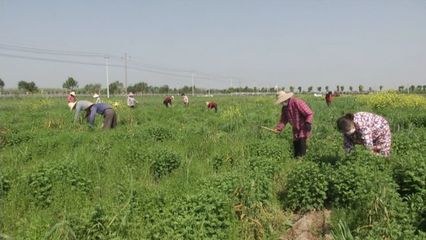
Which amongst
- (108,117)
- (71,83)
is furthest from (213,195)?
(71,83)

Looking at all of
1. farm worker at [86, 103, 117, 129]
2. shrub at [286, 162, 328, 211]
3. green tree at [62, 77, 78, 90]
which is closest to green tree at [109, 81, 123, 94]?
green tree at [62, 77, 78, 90]

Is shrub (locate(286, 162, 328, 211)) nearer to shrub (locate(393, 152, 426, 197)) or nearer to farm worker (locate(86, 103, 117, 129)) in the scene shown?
shrub (locate(393, 152, 426, 197))

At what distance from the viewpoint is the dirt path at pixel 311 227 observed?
4.54 m

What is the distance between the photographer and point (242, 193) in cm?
500

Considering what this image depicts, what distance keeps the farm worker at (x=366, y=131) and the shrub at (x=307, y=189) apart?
88cm

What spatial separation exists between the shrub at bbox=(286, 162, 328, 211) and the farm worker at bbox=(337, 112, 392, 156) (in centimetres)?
88

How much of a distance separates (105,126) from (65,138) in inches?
77.0

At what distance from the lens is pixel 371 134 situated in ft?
19.1

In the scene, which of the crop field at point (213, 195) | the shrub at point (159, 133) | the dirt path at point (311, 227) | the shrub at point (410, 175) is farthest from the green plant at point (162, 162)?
the shrub at point (410, 175)

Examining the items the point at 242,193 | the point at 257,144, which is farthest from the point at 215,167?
the point at 242,193

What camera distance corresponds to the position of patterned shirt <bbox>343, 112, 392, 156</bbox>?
5773 mm

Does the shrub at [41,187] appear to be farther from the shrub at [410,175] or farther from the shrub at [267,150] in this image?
the shrub at [410,175]

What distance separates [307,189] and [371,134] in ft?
4.67

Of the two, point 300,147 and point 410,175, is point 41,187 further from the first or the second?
point 410,175
